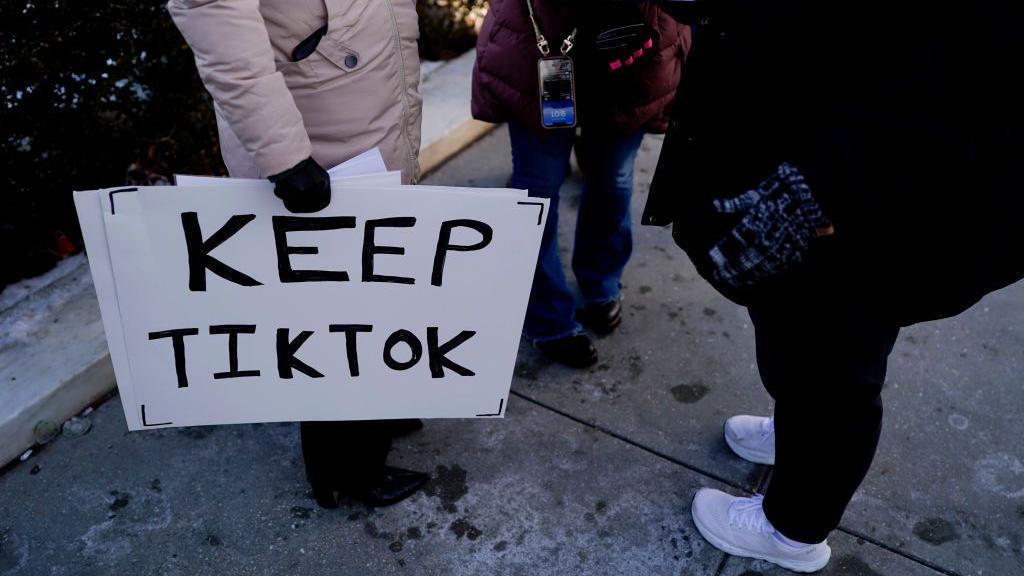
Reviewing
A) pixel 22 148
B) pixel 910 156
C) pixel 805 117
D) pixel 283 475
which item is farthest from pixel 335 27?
pixel 22 148

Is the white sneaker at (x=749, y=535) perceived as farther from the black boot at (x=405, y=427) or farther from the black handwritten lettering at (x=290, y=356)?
the black handwritten lettering at (x=290, y=356)

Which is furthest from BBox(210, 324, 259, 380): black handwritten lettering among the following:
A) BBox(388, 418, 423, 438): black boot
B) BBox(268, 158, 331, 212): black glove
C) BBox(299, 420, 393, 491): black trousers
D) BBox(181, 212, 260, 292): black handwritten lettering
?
BBox(388, 418, 423, 438): black boot

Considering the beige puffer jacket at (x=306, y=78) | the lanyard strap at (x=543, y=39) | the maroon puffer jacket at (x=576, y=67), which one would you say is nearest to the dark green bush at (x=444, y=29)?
the maroon puffer jacket at (x=576, y=67)

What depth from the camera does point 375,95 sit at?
1.70 meters

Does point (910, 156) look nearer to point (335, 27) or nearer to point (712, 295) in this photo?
point (335, 27)

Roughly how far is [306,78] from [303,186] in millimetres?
248

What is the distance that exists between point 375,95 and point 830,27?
36.5 inches

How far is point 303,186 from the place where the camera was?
4.95ft

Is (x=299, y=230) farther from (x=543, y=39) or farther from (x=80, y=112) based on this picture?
(x=80, y=112)

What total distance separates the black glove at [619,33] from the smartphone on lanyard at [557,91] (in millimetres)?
95

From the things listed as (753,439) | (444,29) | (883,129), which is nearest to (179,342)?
(883,129)

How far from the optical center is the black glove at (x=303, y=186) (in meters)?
1.50

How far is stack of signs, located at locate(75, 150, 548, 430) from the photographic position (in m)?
1.58

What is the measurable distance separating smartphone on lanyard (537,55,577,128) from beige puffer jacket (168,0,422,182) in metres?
0.35
